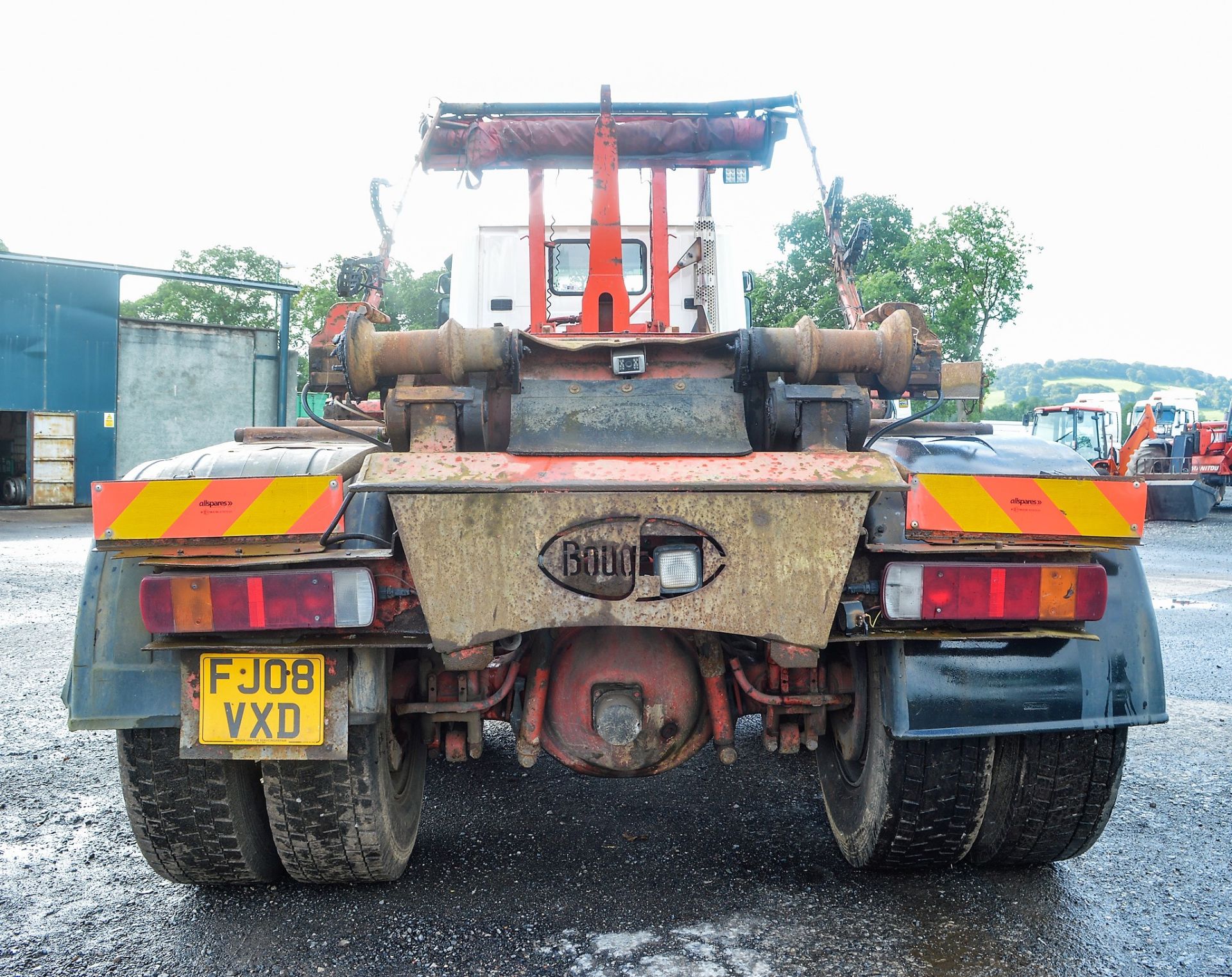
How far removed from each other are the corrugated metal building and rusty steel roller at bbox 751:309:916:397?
58.9 ft

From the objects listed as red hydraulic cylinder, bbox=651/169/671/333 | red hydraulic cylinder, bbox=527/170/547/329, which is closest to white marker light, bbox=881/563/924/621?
red hydraulic cylinder, bbox=651/169/671/333

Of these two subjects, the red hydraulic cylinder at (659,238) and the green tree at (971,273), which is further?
the green tree at (971,273)

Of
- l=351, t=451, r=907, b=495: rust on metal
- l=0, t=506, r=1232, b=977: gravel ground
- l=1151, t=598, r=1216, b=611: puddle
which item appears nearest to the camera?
l=351, t=451, r=907, b=495: rust on metal

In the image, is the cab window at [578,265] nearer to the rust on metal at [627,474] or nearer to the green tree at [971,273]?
the rust on metal at [627,474]

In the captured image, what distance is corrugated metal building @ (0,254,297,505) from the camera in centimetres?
1905

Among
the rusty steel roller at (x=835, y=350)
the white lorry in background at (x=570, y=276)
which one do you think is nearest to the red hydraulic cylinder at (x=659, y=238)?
the white lorry in background at (x=570, y=276)

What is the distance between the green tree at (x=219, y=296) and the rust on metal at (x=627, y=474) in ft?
175

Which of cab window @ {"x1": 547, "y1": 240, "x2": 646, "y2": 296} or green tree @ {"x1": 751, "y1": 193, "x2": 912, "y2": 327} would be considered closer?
cab window @ {"x1": 547, "y1": 240, "x2": 646, "y2": 296}

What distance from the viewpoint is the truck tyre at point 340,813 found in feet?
7.81

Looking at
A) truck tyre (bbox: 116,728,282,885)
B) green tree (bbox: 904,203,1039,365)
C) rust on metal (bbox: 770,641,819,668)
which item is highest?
green tree (bbox: 904,203,1039,365)

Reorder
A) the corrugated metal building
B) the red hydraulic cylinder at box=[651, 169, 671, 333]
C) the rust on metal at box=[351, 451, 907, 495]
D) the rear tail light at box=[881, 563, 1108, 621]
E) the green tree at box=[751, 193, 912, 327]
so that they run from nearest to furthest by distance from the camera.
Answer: the rust on metal at box=[351, 451, 907, 495] < the rear tail light at box=[881, 563, 1108, 621] < the red hydraulic cylinder at box=[651, 169, 671, 333] < the corrugated metal building < the green tree at box=[751, 193, 912, 327]

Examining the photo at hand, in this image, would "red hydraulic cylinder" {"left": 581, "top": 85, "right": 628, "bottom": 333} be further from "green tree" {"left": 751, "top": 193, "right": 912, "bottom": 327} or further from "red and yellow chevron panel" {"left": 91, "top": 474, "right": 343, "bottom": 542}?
"green tree" {"left": 751, "top": 193, "right": 912, "bottom": 327}

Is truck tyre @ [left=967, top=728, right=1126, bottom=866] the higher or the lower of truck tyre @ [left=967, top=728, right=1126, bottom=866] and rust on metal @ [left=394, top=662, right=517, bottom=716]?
the lower

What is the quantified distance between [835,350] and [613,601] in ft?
2.74
